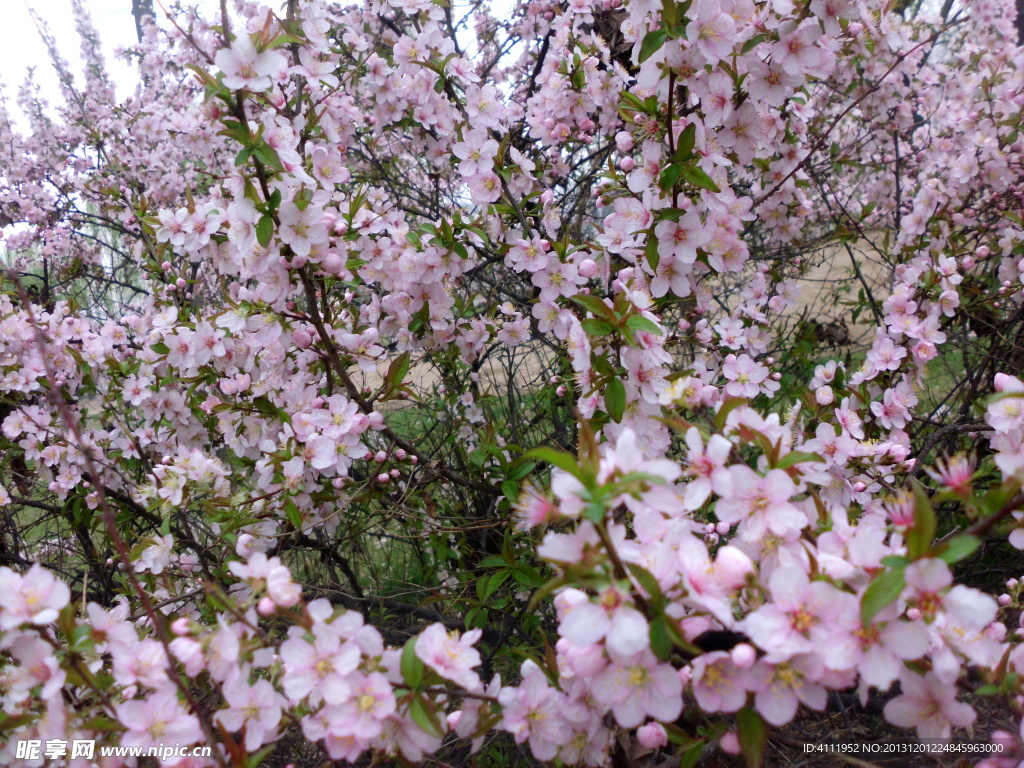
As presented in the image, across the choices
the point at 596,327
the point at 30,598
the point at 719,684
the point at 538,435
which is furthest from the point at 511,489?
the point at 538,435

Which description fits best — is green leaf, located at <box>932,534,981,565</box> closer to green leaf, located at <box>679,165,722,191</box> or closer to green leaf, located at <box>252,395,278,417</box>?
green leaf, located at <box>679,165,722,191</box>

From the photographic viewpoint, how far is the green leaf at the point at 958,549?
0.79 meters

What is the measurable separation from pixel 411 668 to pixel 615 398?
2.34 ft

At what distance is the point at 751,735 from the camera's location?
35.6 inches

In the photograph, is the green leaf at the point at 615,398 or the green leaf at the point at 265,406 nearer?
the green leaf at the point at 615,398

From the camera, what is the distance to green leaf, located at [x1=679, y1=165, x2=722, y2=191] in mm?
1562

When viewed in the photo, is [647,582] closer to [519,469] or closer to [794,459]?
[794,459]

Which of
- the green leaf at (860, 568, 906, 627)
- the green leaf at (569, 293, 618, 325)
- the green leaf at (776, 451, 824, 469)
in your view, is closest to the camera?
the green leaf at (860, 568, 906, 627)

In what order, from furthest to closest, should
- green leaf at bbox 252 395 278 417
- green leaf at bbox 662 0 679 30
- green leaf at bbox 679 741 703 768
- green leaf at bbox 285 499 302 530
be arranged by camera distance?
1. green leaf at bbox 252 395 278 417
2. green leaf at bbox 285 499 302 530
3. green leaf at bbox 662 0 679 30
4. green leaf at bbox 679 741 703 768

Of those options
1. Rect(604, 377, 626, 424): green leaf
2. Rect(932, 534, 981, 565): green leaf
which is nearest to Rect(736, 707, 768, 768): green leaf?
Rect(932, 534, 981, 565): green leaf

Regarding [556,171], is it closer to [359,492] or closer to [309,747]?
[359,492]

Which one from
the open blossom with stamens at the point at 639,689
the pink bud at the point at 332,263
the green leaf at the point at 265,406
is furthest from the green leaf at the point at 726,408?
the green leaf at the point at 265,406

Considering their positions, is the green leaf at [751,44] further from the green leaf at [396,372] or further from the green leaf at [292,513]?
the green leaf at [292,513]

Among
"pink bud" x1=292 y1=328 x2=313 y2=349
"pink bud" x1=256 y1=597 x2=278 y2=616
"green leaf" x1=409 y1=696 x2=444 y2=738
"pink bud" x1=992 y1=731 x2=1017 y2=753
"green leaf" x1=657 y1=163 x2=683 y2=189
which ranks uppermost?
"pink bud" x1=292 y1=328 x2=313 y2=349
